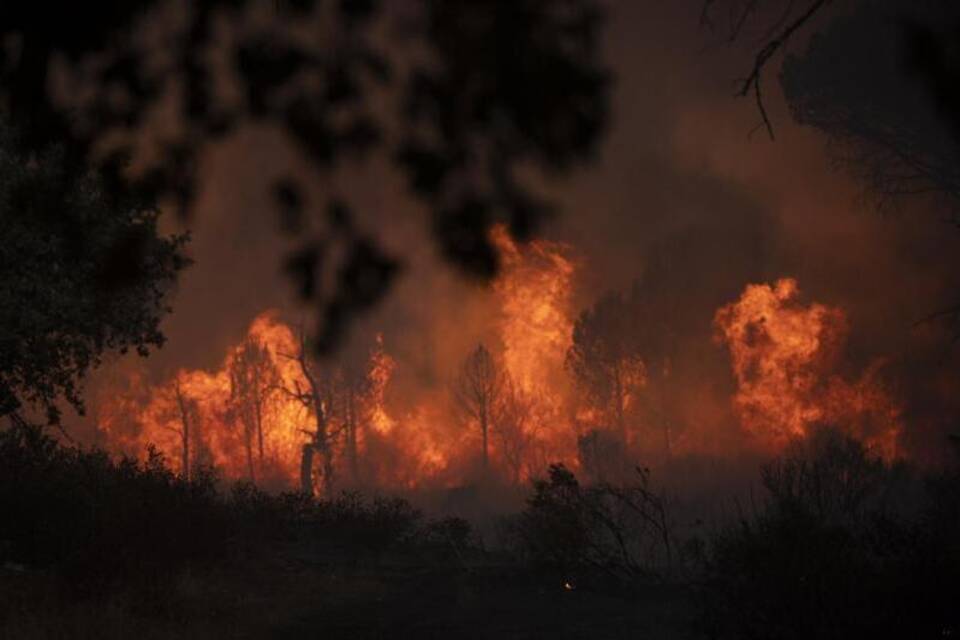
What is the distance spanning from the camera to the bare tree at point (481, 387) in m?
62.4

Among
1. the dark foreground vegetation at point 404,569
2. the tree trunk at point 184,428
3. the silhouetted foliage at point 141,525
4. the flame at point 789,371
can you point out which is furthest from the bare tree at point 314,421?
the flame at point 789,371

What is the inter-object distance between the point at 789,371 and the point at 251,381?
36.4 m

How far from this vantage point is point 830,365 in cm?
5503

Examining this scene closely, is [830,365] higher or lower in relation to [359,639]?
higher

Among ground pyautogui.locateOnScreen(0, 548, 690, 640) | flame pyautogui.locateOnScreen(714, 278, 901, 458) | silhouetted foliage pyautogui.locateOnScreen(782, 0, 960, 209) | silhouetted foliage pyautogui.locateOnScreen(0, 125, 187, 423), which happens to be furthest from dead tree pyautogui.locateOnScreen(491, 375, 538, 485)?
silhouetted foliage pyautogui.locateOnScreen(0, 125, 187, 423)

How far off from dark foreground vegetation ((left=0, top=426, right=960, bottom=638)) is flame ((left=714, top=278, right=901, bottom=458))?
109ft

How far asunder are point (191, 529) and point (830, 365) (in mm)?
46307

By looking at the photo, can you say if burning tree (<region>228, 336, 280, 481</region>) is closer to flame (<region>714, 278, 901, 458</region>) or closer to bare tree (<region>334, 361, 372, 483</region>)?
bare tree (<region>334, 361, 372, 483</region>)

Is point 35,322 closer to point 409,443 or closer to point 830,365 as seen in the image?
point 830,365

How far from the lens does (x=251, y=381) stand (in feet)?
223

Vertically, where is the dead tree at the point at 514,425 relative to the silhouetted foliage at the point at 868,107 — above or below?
below

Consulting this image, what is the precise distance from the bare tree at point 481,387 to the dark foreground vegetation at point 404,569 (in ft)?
133

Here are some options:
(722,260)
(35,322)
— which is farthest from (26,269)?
(722,260)

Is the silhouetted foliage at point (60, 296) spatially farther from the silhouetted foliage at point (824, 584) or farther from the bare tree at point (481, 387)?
the bare tree at point (481, 387)
